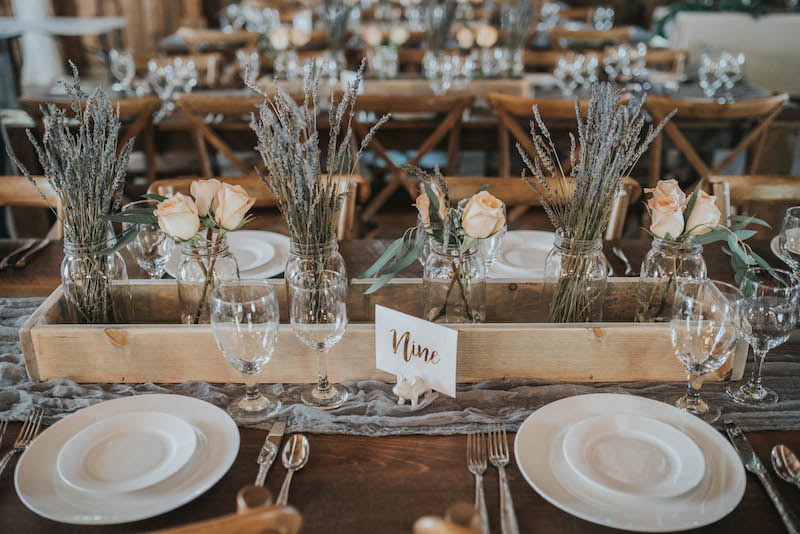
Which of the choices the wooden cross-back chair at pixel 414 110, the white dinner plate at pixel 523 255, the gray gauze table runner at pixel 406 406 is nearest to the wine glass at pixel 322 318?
the gray gauze table runner at pixel 406 406

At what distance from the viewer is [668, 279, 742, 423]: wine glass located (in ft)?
3.13

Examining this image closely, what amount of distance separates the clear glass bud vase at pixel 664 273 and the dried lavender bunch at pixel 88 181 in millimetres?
814

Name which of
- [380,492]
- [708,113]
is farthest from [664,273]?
[708,113]

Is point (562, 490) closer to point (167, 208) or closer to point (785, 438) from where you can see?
point (785, 438)

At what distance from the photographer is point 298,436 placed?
93cm

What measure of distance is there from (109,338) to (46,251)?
0.59 metres

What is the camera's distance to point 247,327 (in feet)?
3.10

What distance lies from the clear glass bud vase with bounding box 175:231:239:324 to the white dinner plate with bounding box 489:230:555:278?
1.55 ft

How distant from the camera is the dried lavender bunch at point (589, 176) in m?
0.96

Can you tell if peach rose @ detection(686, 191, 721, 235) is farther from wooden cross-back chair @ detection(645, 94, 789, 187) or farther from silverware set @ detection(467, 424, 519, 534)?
wooden cross-back chair @ detection(645, 94, 789, 187)

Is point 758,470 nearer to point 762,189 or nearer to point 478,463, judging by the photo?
point 478,463

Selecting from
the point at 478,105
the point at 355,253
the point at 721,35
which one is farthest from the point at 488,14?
the point at 355,253

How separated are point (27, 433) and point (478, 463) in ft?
1.91

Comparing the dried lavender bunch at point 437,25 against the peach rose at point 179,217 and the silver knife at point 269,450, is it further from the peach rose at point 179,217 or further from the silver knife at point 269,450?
the silver knife at point 269,450
